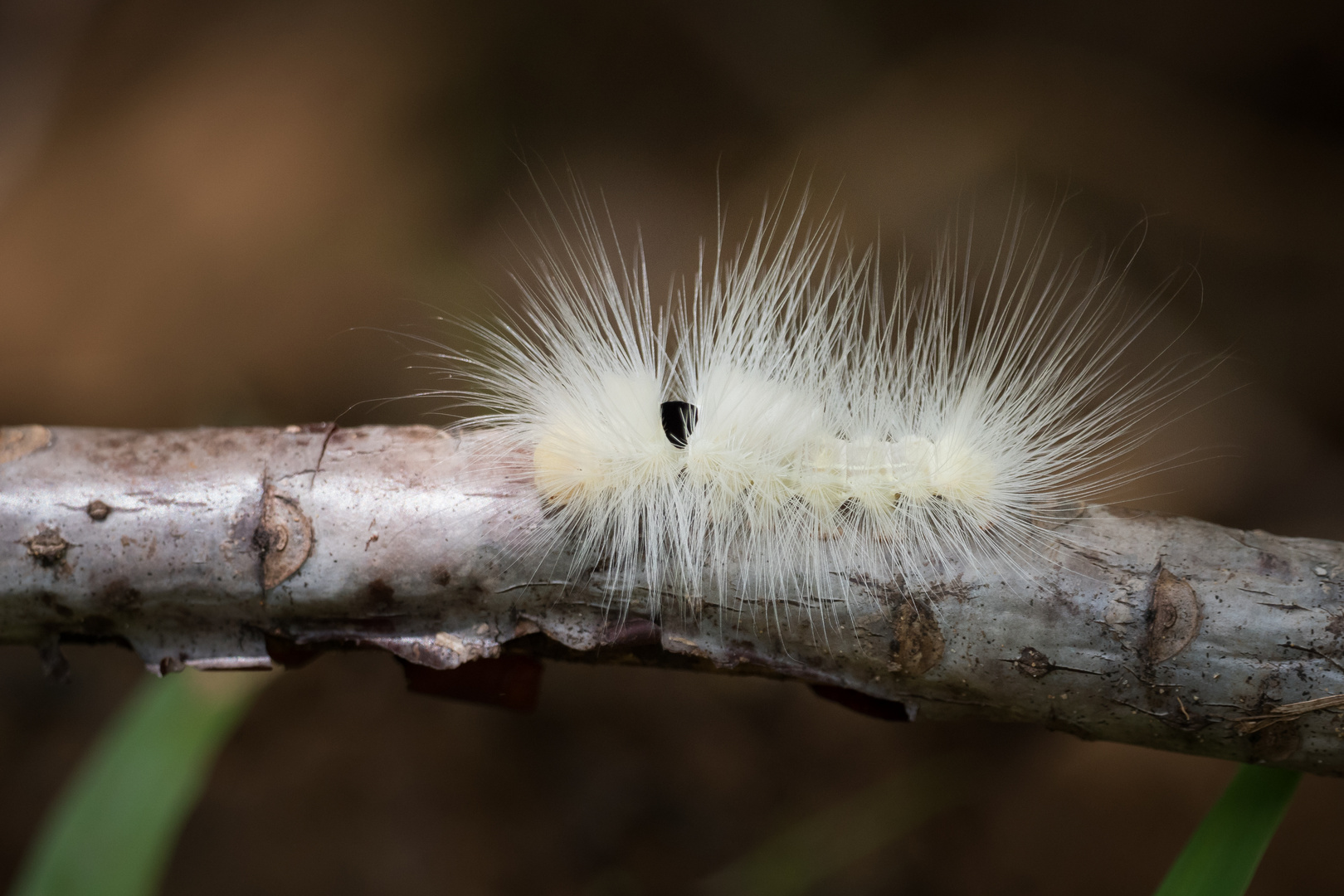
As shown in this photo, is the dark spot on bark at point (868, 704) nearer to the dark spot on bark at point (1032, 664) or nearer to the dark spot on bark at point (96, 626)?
the dark spot on bark at point (1032, 664)

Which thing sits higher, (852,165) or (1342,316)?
(852,165)

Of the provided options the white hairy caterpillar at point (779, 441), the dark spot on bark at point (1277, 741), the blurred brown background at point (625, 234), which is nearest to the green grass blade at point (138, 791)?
the white hairy caterpillar at point (779, 441)

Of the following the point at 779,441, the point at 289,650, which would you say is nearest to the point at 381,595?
the point at 289,650

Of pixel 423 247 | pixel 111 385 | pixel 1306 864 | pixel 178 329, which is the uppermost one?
pixel 423 247

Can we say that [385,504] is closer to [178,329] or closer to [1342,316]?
[178,329]

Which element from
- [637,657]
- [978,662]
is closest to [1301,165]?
[978,662]
